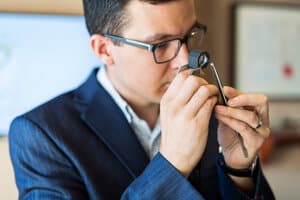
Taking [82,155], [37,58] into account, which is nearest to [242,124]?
[82,155]

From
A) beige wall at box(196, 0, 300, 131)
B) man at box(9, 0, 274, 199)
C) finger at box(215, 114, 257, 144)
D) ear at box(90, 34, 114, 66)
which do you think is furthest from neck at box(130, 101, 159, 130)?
beige wall at box(196, 0, 300, 131)

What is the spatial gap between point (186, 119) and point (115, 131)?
0.70 ft

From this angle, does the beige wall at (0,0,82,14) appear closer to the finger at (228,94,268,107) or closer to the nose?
the nose

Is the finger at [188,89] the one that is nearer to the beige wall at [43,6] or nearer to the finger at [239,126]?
the finger at [239,126]

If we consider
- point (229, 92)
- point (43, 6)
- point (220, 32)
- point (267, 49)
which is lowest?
point (267, 49)

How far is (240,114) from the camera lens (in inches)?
28.1

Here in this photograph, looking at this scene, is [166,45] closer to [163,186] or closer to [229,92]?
[229,92]

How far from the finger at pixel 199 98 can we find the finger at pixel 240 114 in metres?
0.05

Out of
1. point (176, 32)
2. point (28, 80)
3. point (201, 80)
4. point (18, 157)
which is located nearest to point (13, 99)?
point (28, 80)

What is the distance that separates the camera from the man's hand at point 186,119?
66 centimetres

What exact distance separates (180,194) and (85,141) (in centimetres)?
25

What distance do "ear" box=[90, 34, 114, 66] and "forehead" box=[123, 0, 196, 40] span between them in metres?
0.09

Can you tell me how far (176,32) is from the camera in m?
0.80

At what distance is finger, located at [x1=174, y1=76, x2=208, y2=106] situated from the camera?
2.15ft
